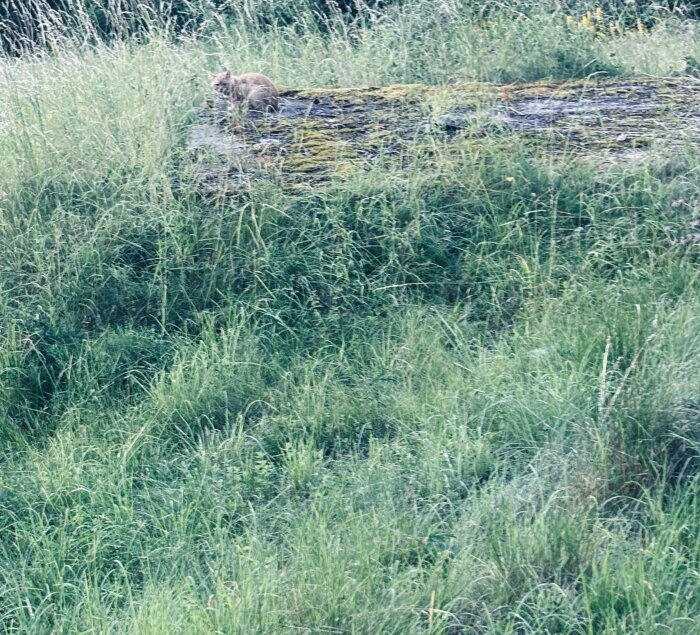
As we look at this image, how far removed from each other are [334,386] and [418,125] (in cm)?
216

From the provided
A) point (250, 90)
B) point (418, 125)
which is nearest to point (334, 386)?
point (418, 125)

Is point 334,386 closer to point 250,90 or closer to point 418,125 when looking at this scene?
point 418,125

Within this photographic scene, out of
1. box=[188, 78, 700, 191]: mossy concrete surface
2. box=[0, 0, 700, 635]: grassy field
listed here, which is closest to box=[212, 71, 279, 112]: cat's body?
box=[188, 78, 700, 191]: mossy concrete surface

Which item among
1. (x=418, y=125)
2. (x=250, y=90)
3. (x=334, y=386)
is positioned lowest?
(x=334, y=386)

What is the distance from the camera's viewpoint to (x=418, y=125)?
5.51 metres

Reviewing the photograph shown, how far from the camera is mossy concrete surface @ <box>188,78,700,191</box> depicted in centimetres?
521

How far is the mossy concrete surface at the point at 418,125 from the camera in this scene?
521 centimetres

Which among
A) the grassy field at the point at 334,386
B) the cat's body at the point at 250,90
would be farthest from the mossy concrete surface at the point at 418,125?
the grassy field at the point at 334,386

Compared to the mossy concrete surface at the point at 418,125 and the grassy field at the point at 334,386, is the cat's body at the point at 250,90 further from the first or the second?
the grassy field at the point at 334,386

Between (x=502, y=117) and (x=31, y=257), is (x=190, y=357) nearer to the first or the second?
(x=31, y=257)

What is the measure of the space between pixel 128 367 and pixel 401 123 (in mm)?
2397

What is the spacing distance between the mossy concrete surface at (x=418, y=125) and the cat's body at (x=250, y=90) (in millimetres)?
88

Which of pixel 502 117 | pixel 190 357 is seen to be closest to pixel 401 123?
pixel 502 117

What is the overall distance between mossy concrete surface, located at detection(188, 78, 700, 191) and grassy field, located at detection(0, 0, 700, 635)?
0.65 feet
